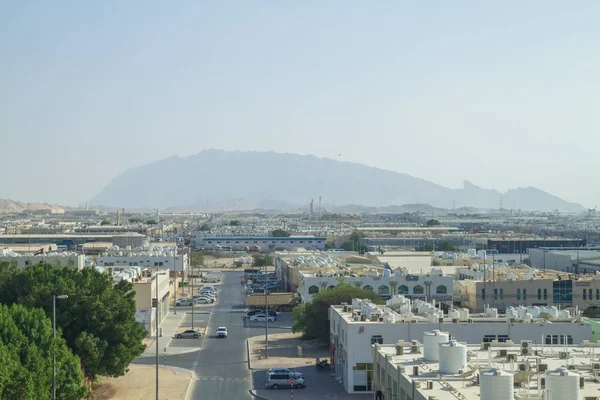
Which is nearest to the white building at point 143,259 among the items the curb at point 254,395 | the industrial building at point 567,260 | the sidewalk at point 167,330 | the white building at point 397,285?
the sidewalk at point 167,330

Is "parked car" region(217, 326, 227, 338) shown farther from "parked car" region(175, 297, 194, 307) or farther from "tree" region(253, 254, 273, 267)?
"tree" region(253, 254, 273, 267)

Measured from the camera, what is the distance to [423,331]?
96.4 ft

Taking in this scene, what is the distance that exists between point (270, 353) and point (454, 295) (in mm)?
15130

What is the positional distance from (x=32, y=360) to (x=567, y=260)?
54926 millimetres

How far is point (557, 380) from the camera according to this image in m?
15.8

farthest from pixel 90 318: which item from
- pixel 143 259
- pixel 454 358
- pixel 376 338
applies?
pixel 143 259

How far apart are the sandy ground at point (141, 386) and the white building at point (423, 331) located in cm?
531

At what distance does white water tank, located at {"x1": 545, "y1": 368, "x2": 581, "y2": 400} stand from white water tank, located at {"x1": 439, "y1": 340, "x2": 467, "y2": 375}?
14.2 feet

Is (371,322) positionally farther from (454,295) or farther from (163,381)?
(454,295)

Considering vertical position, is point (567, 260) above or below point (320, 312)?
above

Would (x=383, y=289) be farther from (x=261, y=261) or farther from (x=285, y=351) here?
(x=261, y=261)

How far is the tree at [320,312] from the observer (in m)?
40.6

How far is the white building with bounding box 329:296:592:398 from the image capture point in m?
29.5

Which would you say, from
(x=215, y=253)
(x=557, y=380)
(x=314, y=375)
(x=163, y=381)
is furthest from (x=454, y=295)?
(x=215, y=253)
